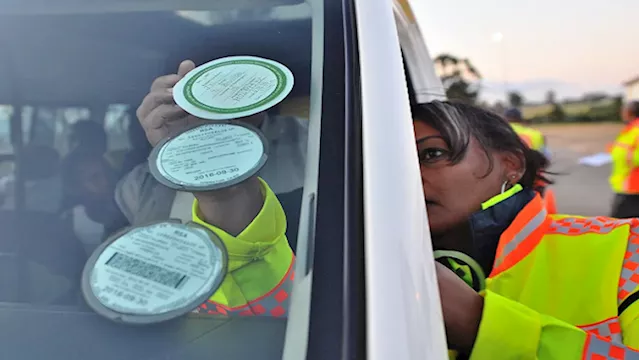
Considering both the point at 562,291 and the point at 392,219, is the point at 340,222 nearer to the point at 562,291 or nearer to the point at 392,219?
the point at 392,219

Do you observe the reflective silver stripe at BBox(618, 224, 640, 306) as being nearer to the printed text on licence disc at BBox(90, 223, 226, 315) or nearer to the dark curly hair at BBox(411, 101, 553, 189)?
the dark curly hair at BBox(411, 101, 553, 189)

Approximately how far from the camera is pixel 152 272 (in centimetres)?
85

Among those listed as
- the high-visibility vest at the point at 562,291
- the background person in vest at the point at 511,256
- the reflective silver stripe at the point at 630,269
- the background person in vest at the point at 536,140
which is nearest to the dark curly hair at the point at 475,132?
the background person in vest at the point at 511,256

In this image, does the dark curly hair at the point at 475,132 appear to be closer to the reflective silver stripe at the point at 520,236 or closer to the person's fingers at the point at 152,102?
the reflective silver stripe at the point at 520,236

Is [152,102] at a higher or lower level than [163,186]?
higher

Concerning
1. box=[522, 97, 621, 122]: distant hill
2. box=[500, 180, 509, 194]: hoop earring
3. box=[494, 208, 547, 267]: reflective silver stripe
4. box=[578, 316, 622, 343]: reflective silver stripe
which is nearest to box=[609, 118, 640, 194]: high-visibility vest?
box=[500, 180, 509, 194]: hoop earring

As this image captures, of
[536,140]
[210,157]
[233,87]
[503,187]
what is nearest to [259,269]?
[210,157]

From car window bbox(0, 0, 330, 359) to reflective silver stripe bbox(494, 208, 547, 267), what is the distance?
0.66m

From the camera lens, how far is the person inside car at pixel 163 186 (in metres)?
0.95

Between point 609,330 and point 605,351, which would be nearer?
point 605,351

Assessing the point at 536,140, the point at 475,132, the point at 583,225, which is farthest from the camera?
the point at 536,140

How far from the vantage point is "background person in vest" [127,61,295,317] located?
86cm

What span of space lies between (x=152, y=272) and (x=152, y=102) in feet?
1.20

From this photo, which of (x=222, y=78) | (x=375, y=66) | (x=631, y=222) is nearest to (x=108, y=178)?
(x=222, y=78)
